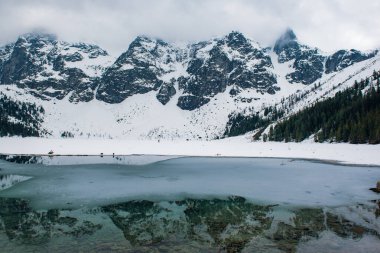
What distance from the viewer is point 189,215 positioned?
77.6 ft

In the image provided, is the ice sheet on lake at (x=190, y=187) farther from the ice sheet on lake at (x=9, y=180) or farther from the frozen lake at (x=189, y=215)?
the ice sheet on lake at (x=9, y=180)

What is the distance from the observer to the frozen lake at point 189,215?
691 inches

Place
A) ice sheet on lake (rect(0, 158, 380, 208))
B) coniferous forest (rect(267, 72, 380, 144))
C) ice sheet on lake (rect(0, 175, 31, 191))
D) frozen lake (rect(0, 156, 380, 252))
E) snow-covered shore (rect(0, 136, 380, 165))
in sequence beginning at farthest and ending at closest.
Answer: coniferous forest (rect(267, 72, 380, 144))
snow-covered shore (rect(0, 136, 380, 165))
ice sheet on lake (rect(0, 175, 31, 191))
ice sheet on lake (rect(0, 158, 380, 208))
frozen lake (rect(0, 156, 380, 252))

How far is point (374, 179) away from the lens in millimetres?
39438

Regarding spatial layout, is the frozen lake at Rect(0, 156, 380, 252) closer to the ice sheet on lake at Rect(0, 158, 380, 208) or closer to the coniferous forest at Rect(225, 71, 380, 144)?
the ice sheet on lake at Rect(0, 158, 380, 208)

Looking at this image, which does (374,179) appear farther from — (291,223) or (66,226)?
(66,226)

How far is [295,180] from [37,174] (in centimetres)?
3012

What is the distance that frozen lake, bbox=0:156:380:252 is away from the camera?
17.5 metres

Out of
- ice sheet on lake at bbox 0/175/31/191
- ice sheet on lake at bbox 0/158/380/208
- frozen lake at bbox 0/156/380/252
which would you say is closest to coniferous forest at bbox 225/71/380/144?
ice sheet on lake at bbox 0/158/380/208

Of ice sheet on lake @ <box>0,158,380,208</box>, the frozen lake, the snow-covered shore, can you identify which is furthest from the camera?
the snow-covered shore

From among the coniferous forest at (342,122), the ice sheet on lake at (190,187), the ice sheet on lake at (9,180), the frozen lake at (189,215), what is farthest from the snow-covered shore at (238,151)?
the ice sheet on lake at (9,180)

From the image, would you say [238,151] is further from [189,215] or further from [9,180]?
[189,215]

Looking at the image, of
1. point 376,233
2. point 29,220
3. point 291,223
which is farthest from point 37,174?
point 376,233

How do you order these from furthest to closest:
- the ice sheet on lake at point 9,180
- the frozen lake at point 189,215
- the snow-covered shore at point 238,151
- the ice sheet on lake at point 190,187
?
the snow-covered shore at point 238,151 → the ice sheet on lake at point 9,180 → the ice sheet on lake at point 190,187 → the frozen lake at point 189,215
